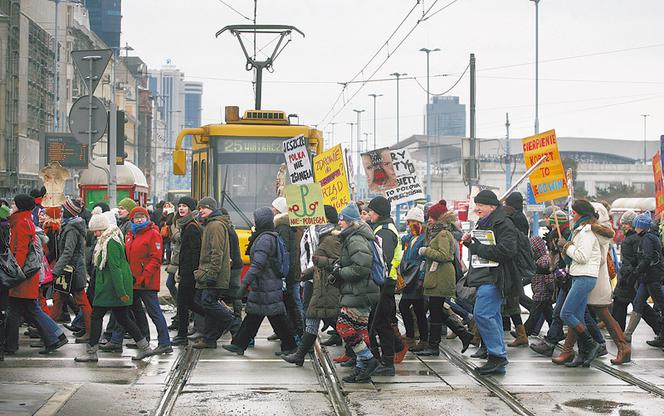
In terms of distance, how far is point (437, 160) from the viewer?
410 ft

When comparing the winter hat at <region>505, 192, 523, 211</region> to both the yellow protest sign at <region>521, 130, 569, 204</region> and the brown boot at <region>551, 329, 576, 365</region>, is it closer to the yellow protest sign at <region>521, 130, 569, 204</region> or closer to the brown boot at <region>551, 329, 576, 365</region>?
the yellow protest sign at <region>521, 130, 569, 204</region>

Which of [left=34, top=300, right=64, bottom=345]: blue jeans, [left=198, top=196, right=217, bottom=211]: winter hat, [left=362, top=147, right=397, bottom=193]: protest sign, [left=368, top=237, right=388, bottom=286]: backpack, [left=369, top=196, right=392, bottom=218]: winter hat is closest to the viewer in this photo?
[left=368, top=237, right=388, bottom=286]: backpack

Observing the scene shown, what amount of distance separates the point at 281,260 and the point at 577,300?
3207 millimetres

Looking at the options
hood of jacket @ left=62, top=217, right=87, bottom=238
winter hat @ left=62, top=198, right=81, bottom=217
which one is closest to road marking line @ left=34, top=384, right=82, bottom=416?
hood of jacket @ left=62, top=217, right=87, bottom=238

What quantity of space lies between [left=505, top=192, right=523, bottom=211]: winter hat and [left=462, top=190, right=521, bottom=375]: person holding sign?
2320 millimetres

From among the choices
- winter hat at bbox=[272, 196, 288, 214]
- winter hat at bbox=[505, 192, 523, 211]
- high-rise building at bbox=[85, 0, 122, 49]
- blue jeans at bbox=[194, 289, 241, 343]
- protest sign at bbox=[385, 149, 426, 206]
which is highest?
high-rise building at bbox=[85, 0, 122, 49]

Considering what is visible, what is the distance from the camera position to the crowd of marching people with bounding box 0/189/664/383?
1152 centimetres

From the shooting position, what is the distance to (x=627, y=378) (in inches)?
450

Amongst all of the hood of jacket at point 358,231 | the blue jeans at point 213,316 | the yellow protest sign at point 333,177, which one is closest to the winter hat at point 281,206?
the yellow protest sign at point 333,177

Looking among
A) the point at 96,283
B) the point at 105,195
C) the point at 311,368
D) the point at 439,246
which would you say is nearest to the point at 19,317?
the point at 96,283

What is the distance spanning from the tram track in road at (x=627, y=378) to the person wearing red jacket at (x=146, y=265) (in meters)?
4.77

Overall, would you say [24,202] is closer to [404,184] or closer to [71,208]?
[71,208]

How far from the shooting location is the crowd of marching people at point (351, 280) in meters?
11.5

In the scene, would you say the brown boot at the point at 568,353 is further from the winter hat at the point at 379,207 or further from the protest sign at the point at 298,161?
the protest sign at the point at 298,161
